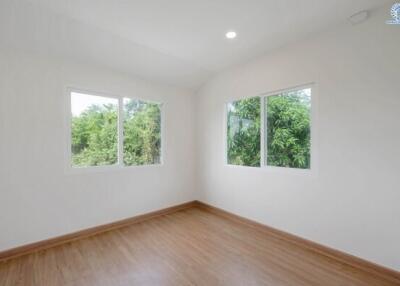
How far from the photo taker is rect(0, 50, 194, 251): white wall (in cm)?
240

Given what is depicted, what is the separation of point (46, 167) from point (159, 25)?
2310 mm

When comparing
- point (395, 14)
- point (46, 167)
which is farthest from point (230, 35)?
point (46, 167)

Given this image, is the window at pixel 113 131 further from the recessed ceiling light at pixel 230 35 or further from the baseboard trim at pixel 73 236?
the recessed ceiling light at pixel 230 35

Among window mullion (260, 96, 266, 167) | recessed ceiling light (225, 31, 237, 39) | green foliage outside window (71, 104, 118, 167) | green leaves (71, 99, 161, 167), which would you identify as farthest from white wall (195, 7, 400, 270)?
green foliage outside window (71, 104, 118, 167)

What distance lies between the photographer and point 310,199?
103 inches

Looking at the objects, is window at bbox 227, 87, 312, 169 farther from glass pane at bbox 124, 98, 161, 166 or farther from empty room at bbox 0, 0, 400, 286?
glass pane at bbox 124, 98, 161, 166

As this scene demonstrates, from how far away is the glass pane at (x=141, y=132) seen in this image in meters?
3.49

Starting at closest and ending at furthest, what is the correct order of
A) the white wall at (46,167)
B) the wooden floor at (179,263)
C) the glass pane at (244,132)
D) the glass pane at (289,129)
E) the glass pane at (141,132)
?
the wooden floor at (179,263)
the white wall at (46,167)
the glass pane at (289,129)
the glass pane at (244,132)
the glass pane at (141,132)

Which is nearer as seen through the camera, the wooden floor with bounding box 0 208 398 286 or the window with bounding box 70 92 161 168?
the wooden floor with bounding box 0 208 398 286

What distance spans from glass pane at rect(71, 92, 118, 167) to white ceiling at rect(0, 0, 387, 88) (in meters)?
0.61

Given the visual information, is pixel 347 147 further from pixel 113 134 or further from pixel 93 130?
pixel 93 130

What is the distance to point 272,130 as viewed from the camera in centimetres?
313

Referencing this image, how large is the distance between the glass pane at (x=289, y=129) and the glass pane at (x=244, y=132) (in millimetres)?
200

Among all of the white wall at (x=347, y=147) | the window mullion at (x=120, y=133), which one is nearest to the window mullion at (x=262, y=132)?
the white wall at (x=347, y=147)
